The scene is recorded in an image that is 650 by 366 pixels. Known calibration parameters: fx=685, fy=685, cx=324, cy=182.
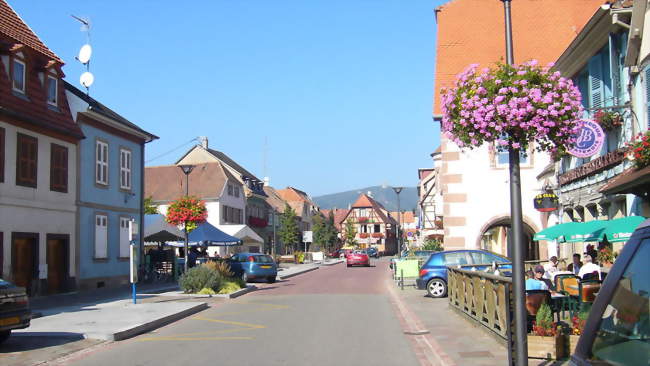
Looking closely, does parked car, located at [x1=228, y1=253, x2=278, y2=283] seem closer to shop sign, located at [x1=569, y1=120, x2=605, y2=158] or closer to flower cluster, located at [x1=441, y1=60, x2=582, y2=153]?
shop sign, located at [x1=569, y1=120, x2=605, y2=158]

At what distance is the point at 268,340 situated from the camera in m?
12.8

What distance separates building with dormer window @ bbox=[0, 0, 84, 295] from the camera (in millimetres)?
21625

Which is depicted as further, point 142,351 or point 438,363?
point 142,351

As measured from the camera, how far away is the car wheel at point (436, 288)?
22.0 meters

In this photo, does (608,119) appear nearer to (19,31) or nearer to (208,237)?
(19,31)

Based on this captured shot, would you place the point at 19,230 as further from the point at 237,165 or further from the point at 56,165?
the point at 237,165

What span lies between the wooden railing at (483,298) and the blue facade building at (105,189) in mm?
16074

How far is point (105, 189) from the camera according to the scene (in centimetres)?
2881

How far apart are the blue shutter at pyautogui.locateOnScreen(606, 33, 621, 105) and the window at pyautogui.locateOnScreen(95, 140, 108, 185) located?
19967mm

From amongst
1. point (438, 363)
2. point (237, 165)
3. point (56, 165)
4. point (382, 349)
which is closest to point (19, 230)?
point (56, 165)

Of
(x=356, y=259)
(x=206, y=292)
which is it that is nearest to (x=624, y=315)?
(x=206, y=292)

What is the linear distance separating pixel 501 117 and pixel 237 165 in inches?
2811

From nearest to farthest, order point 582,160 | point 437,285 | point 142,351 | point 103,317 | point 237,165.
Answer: point 142,351, point 103,317, point 582,160, point 437,285, point 237,165

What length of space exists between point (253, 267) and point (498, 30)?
1566cm
